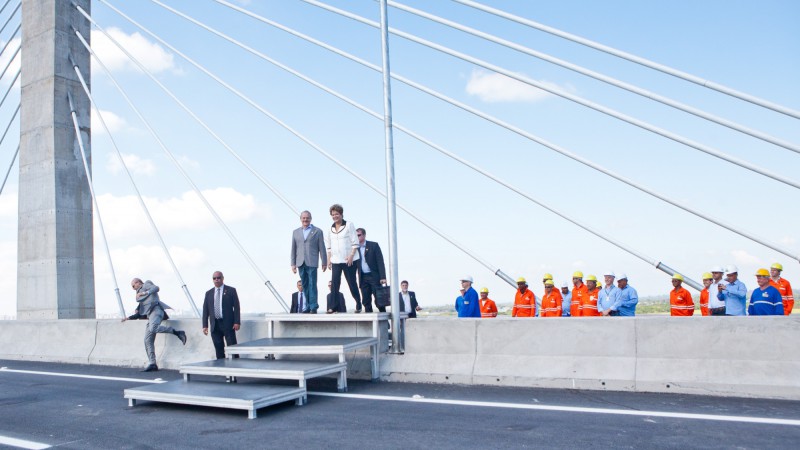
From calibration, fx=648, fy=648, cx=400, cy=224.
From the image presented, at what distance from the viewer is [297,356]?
9.90m

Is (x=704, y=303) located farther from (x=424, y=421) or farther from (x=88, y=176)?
(x=88, y=176)

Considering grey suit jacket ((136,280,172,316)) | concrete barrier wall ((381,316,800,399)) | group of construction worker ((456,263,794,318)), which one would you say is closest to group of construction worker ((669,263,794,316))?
group of construction worker ((456,263,794,318))

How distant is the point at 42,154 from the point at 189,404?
36.5ft

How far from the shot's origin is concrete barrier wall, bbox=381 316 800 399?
24.1 feet

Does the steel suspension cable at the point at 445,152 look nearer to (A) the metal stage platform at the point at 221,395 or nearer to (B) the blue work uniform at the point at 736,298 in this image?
(B) the blue work uniform at the point at 736,298

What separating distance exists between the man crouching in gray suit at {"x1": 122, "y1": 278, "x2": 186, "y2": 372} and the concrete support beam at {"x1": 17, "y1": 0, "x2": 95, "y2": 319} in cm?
433

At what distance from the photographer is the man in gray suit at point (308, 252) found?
10.8m

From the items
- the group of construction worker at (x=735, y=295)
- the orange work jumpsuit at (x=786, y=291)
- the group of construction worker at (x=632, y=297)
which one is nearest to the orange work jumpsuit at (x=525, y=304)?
the group of construction worker at (x=632, y=297)

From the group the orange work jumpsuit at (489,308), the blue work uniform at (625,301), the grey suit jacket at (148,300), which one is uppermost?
the grey suit jacket at (148,300)

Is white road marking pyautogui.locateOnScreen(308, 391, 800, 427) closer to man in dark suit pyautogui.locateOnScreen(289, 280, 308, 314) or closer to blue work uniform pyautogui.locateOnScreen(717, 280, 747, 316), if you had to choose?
blue work uniform pyautogui.locateOnScreen(717, 280, 747, 316)

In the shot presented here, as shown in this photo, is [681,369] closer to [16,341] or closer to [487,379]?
Result: [487,379]

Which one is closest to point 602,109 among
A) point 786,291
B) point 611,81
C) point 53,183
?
point 611,81

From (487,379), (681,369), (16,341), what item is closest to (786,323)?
(681,369)

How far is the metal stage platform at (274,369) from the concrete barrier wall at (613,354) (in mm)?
1140
